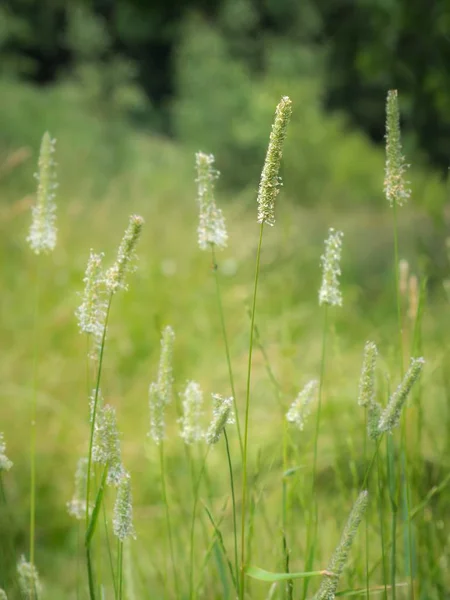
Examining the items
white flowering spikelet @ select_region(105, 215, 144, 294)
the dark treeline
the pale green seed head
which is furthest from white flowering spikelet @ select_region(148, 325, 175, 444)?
the dark treeline

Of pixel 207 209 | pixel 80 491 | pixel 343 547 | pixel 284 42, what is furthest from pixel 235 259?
pixel 284 42

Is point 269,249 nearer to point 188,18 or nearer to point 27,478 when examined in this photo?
point 27,478

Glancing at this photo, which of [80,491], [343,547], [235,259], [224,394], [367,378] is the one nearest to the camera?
[343,547]

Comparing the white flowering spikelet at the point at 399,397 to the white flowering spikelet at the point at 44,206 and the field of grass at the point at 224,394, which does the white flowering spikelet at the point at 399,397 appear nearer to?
the field of grass at the point at 224,394

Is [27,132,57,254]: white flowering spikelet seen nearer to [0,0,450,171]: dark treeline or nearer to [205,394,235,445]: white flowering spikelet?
[205,394,235,445]: white flowering spikelet

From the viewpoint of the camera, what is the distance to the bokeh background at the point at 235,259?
1.99m

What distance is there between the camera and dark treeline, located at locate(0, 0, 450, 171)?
124 inches

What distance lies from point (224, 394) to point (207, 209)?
2032 mm

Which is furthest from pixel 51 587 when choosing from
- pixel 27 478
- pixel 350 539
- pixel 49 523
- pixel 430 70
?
pixel 430 70

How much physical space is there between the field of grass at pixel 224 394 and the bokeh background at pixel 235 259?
0.05ft

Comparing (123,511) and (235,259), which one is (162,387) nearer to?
(123,511)

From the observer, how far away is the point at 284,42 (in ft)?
38.8

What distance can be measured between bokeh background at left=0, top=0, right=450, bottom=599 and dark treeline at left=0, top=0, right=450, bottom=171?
20 mm

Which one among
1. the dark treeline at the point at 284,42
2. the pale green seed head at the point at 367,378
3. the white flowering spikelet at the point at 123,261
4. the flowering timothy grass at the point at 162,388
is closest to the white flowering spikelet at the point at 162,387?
the flowering timothy grass at the point at 162,388
